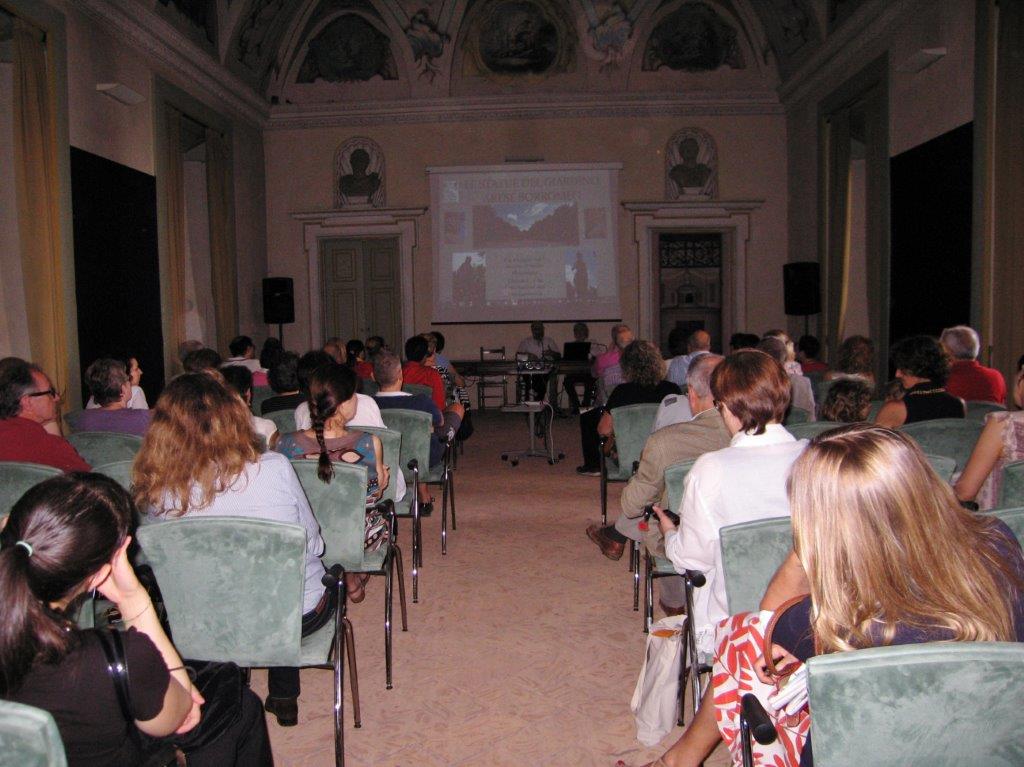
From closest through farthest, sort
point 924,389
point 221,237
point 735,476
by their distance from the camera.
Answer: point 735,476 < point 924,389 < point 221,237

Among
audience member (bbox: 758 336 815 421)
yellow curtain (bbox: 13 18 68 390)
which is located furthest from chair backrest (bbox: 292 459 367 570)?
yellow curtain (bbox: 13 18 68 390)

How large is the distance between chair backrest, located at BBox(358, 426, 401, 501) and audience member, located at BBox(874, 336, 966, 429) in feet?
7.79

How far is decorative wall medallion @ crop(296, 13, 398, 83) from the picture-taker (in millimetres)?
12742

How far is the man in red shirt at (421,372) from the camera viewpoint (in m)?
6.53

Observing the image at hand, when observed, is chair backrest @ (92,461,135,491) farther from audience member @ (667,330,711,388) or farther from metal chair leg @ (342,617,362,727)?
audience member @ (667,330,711,388)

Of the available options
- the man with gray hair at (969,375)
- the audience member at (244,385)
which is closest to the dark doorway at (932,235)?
the man with gray hair at (969,375)

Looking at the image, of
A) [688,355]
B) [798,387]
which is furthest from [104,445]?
[688,355]

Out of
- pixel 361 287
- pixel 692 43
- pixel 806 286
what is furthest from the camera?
pixel 361 287

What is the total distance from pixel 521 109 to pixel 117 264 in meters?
6.88

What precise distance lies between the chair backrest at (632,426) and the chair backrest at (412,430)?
1104 mm

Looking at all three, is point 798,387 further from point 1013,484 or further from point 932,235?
point 932,235

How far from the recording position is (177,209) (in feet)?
31.6

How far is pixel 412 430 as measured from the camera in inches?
189

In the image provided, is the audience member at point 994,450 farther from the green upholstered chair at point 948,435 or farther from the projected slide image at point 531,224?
the projected slide image at point 531,224
